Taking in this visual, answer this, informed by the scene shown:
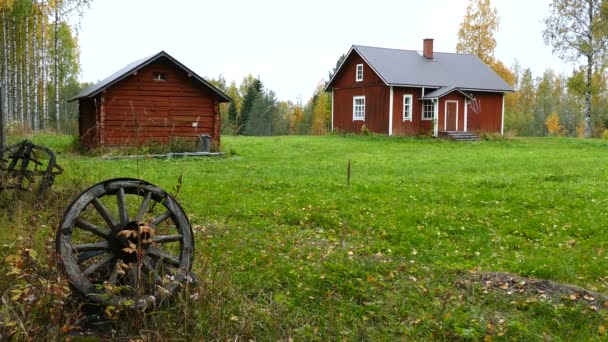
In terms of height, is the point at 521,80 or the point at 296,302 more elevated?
the point at 521,80

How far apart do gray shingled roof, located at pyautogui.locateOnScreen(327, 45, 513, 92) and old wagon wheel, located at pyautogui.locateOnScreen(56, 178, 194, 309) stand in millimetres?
26231

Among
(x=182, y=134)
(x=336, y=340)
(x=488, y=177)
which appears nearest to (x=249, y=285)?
(x=336, y=340)

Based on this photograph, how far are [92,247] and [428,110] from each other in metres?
28.9

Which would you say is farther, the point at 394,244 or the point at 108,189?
the point at 394,244

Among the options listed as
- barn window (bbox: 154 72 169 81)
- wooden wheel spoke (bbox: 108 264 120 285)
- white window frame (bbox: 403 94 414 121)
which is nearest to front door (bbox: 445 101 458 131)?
white window frame (bbox: 403 94 414 121)

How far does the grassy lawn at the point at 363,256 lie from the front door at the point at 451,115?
1741 centimetres

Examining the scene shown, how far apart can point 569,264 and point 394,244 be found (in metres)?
2.20

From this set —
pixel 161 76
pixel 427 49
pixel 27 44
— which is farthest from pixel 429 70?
pixel 27 44

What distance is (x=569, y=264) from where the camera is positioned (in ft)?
21.8

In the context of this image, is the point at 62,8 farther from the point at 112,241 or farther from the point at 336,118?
the point at 112,241

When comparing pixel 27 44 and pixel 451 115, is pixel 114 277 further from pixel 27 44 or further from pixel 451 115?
pixel 27 44

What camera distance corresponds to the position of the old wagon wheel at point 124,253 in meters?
4.31

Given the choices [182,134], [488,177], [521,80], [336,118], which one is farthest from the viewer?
[521,80]

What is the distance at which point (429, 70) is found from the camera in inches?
1300
